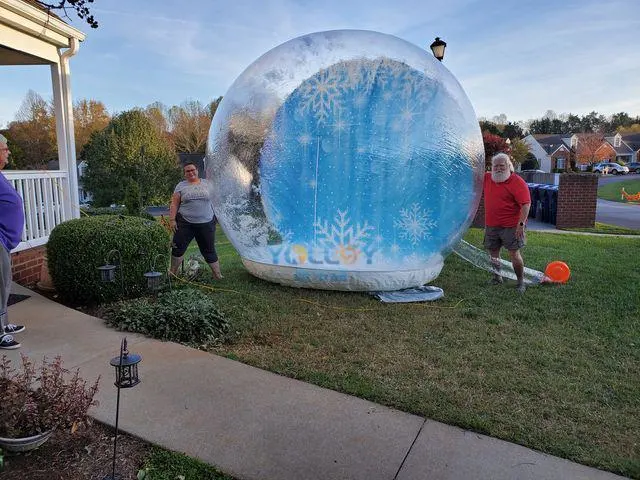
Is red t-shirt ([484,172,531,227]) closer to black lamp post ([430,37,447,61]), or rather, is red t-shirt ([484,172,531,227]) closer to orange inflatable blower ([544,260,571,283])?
orange inflatable blower ([544,260,571,283])

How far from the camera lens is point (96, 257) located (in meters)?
5.26

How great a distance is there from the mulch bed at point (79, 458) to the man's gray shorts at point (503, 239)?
5.03 m

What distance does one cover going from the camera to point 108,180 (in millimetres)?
26828

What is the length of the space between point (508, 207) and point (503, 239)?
16.9 inches

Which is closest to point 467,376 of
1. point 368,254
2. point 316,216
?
point 368,254

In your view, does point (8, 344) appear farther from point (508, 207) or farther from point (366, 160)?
point (508, 207)

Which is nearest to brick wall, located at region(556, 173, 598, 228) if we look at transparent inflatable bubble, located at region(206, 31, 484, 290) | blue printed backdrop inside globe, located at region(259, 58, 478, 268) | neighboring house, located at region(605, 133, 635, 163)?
transparent inflatable bubble, located at region(206, 31, 484, 290)

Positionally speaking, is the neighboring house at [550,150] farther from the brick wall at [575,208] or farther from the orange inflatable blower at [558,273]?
the orange inflatable blower at [558,273]

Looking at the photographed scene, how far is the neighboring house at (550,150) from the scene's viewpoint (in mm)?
70250

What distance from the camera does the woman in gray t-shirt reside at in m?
6.42

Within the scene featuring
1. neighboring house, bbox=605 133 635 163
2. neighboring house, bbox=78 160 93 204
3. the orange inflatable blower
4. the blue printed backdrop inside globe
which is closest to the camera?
the blue printed backdrop inside globe

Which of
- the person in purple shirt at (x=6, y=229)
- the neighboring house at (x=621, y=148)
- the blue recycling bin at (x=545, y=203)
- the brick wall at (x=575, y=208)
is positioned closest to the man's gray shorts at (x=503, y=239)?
the person in purple shirt at (x=6, y=229)

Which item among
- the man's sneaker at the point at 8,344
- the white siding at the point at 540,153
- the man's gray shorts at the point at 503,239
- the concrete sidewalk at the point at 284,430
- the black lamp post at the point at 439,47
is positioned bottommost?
the concrete sidewalk at the point at 284,430

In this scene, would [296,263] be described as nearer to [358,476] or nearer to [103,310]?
[103,310]
